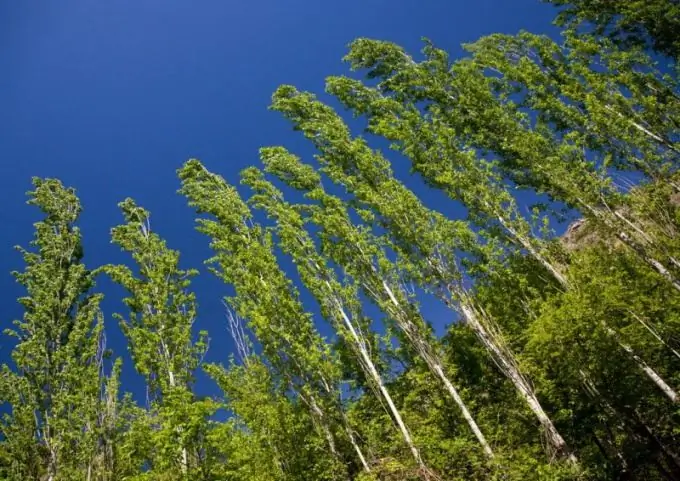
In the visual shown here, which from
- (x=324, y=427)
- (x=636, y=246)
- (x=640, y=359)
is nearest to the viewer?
(x=640, y=359)

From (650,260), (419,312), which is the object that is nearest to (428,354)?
(419,312)

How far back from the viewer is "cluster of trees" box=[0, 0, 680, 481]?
986 centimetres

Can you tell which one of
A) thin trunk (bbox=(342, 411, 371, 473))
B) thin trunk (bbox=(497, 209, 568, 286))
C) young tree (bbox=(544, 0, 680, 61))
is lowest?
thin trunk (bbox=(342, 411, 371, 473))

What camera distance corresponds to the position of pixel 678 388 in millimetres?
10789

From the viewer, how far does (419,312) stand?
12.5 meters

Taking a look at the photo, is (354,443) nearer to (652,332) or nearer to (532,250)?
(652,332)

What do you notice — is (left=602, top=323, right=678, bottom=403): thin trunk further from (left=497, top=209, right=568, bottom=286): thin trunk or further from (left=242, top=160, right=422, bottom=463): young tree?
(left=242, top=160, right=422, bottom=463): young tree

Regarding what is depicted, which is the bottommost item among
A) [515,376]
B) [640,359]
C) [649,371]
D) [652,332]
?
[649,371]

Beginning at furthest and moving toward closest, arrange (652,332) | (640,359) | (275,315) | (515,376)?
(275,315), (515,376), (640,359), (652,332)

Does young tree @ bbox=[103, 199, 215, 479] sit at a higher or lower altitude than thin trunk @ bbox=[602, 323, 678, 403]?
higher

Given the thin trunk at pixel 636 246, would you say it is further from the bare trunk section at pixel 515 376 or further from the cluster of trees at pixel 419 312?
the bare trunk section at pixel 515 376

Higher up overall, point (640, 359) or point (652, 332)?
point (652, 332)

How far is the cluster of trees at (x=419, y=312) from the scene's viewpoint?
986 cm

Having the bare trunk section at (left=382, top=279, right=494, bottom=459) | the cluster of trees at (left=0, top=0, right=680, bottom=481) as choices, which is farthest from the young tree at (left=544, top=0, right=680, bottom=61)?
the bare trunk section at (left=382, top=279, right=494, bottom=459)
